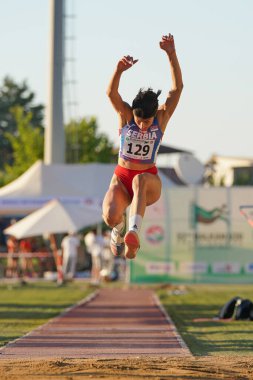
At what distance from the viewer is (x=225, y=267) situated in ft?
119

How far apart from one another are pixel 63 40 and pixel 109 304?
84.9 feet

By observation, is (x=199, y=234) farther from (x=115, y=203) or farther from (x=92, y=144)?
(x=92, y=144)

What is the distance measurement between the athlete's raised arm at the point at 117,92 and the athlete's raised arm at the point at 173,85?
0.41m

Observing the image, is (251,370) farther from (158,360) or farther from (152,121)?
(152,121)

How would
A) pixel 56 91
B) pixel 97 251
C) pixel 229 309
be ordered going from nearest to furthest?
pixel 229 309, pixel 97 251, pixel 56 91

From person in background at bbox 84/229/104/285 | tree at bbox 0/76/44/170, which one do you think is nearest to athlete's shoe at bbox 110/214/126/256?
person in background at bbox 84/229/104/285

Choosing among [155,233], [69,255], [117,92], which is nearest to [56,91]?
[69,255]

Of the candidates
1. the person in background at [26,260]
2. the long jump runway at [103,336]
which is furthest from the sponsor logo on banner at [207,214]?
the person in background at [26,260]

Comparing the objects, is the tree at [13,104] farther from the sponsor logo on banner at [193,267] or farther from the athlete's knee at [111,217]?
the athlete's knee at [111,217]

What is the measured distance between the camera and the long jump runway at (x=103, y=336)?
14.3 m

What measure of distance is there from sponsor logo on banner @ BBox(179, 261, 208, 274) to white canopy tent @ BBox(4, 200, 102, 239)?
15.9 ft

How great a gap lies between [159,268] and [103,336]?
19.0 m

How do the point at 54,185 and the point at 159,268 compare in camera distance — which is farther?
the point at 54,185

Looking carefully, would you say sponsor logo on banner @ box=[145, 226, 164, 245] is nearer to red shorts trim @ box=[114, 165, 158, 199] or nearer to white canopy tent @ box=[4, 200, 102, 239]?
white canopy tent @ box=[4, 200, 102, 239]
